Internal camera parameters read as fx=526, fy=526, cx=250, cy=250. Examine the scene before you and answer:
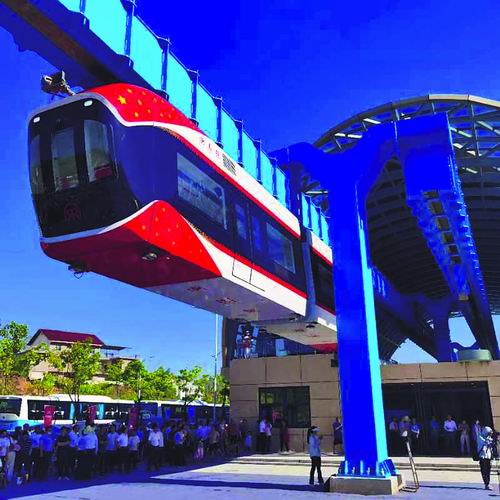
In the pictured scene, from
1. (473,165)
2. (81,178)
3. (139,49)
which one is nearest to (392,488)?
(81,178)

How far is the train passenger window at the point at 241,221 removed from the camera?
36.4 feet

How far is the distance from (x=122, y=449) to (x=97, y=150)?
12.4 m

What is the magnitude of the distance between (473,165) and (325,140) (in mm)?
8233

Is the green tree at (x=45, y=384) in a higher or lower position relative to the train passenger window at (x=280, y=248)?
lower

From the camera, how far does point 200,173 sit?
32.6ft

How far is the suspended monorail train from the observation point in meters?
7.94

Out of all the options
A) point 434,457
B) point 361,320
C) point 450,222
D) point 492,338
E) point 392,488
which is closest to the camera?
point 392,488

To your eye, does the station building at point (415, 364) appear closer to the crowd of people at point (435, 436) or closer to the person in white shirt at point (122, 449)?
the crowd of people at point (435, 436)

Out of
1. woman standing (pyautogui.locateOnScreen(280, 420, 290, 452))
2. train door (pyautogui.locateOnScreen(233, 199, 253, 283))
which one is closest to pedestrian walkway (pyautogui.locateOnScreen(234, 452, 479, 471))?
woman standing (pyautogui.locateOnScreen(280, 420, 290, 452))

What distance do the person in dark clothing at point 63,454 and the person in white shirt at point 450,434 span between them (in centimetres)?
1435

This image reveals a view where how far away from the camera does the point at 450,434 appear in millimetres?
21359

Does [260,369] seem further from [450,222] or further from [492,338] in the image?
[492,338]

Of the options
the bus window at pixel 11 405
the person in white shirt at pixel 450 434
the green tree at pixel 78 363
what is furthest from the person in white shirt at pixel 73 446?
the green tree at pixel 78 363

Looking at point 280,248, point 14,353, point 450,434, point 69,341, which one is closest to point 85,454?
point 280,248
